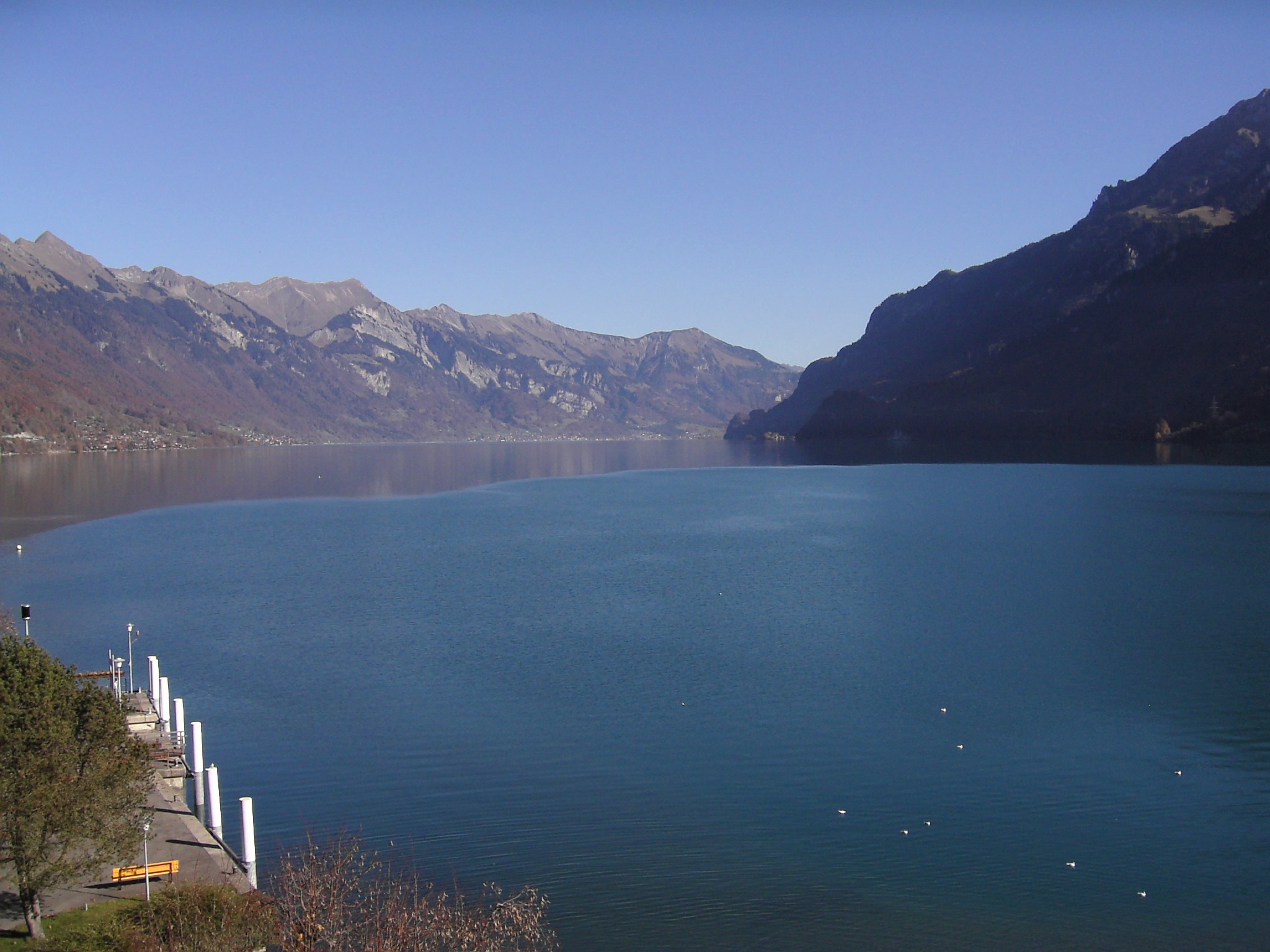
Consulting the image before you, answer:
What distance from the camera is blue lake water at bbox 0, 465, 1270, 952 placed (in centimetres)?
1911

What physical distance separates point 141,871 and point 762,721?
15.8 metres

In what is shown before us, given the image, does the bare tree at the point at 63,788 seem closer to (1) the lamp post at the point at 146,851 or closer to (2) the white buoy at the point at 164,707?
(1) the lamp post at the point at 146,851

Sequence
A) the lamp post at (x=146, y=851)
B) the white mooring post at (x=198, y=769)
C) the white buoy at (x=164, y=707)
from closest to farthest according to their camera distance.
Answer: the lamp post at (x=146, y=851) → the white mooring post at (x=198, y=769) → the white buoy at (x=164, y=707)

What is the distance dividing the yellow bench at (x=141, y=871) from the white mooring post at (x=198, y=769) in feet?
10.7

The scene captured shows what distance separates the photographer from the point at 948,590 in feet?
160

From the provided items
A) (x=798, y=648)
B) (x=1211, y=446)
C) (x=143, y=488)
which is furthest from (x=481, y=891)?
(x=1211, y=446)

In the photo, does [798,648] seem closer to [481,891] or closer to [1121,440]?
[481,891]

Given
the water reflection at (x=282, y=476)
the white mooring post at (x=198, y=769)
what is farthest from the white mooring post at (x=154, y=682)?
the water reflection at (x=282, y=476)

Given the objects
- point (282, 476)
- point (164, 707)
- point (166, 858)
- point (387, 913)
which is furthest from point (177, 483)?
point (387, 913)

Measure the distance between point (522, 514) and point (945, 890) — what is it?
75.7 meters

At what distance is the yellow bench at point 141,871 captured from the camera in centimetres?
1750

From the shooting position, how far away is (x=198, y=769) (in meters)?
23.0

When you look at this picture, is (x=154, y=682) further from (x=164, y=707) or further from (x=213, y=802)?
(x=213, y=802)

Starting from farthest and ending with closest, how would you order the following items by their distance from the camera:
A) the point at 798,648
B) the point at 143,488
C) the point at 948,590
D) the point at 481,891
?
1. the point at 143,488
2. the point at 948,590
3. the point at 798,648
4. the point at 481,891
